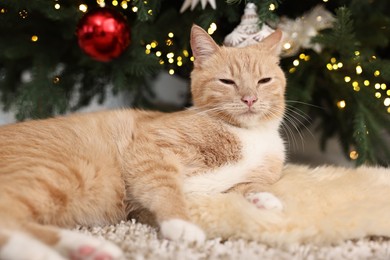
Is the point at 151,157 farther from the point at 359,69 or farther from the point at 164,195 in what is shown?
the point at 359,69

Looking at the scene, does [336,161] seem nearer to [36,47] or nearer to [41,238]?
[36,47]

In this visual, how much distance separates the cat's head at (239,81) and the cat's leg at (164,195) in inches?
10.9

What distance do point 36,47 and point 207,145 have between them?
964mm

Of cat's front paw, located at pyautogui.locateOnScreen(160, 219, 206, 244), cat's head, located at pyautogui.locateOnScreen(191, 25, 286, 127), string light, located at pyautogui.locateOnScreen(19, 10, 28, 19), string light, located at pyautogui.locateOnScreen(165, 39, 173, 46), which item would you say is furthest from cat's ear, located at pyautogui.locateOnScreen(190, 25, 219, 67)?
string light, located at pyautogui.locateOnScreen(19, 10, 28, 19)

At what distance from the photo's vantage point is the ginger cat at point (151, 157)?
1.02m

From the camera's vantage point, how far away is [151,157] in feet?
4.17

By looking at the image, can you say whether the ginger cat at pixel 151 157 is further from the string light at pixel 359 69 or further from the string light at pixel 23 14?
the string light at pixel 23 14

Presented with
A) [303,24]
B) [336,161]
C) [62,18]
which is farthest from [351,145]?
[62,18]

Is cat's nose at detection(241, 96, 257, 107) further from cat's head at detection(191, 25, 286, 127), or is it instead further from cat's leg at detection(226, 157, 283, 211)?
cat's leg at detection(226, 157, 283, 211)

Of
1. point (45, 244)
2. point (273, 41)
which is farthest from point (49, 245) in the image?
point (273, 41)

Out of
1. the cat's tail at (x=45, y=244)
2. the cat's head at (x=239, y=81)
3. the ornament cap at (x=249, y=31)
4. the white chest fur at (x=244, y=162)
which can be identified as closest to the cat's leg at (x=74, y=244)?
the cat's tail at (x=45, y=244)

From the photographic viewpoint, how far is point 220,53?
59.4 inches

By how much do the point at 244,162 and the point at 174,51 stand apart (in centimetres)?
77

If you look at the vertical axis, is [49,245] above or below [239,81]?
below
